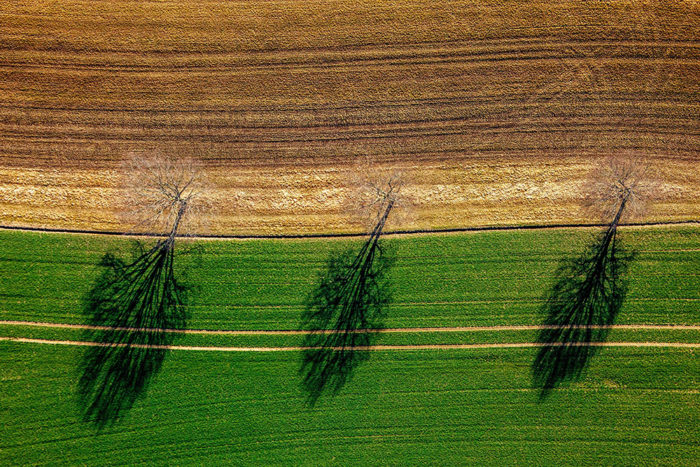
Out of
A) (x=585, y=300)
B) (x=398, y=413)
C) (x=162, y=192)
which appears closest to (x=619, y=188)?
(x=585, y=300)

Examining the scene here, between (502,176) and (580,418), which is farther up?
(502,176)

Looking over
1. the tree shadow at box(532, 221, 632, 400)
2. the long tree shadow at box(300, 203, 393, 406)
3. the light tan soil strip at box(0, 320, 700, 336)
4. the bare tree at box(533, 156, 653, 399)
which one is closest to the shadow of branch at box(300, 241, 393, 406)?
the long tree shadow at box(300, 203, 393, 406)

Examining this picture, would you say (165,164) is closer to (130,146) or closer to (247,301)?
(130,146)

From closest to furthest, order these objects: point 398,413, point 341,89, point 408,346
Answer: point 398,413, point 408,346, point 341,89

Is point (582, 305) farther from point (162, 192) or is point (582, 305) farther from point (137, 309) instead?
point (137, 309)

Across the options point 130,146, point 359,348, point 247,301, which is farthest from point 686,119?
point 130,146

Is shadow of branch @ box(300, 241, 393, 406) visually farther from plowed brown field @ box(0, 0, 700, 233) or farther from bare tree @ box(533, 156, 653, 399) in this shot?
bare tree @ box(533, 156, 653, 399)

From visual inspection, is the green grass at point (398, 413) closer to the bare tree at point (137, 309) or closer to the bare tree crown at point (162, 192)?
the bare tree at point (137, 309)
